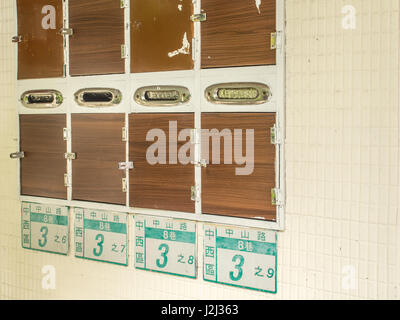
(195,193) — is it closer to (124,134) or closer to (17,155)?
(124,134)

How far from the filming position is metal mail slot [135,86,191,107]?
2691mm

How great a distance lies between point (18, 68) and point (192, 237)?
1576 millimetres

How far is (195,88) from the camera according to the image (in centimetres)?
265

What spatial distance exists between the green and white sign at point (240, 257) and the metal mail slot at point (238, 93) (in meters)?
0.67

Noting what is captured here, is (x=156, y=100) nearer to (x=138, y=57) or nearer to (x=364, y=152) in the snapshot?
(x=138, y=57)

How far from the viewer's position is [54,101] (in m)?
3.07

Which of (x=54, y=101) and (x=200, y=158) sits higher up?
(x=54, y=101)

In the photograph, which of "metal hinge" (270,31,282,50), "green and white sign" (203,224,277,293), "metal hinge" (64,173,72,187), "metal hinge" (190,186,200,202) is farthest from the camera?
"metal hinge" (64,173,72,187)

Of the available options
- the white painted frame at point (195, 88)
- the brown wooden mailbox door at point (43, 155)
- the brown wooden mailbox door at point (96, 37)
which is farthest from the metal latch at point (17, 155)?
the brown wooden mailbox door at point (96, 37)

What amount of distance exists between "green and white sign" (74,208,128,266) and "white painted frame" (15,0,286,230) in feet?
0.18

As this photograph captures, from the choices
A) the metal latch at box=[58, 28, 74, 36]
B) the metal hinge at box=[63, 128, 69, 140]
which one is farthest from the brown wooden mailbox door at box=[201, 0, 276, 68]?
the metal hinge at box=[63, 128, 69, 140]

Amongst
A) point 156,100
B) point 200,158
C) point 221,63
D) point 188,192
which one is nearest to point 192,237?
point 188,192

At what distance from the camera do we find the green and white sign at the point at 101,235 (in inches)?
115

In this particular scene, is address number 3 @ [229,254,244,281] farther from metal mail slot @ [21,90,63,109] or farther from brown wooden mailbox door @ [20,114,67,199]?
metal mail slot @ [21,90,63,109]
